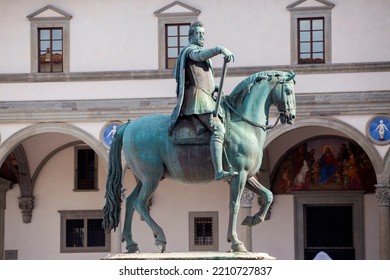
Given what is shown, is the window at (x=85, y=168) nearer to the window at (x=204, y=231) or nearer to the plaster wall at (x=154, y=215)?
the plaster wall at (x=154, y=215)

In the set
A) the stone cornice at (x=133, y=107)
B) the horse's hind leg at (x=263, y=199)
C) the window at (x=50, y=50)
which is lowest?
the horse's hind leg at (x=263, y=199)

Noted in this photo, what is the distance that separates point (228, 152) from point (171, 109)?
61.6ft

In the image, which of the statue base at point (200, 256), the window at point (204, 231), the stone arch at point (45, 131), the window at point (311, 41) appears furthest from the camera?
the window at point (204, 231)

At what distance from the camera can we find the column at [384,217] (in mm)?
33312

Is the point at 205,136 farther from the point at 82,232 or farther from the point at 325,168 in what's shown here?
the point at 82,232

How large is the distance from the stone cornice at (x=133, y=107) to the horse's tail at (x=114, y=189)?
17343mm

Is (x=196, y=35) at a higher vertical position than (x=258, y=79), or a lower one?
higher

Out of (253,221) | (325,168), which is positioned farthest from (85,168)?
(253,221)

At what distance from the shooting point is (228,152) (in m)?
15.2

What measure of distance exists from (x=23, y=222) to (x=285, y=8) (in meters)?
9.41

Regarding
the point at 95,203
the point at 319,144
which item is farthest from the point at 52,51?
the point at 319,144

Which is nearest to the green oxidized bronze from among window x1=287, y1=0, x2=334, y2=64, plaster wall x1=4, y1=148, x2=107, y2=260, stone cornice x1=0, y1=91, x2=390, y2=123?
stone cornice x1=0, y1=91, x2=390, y2=123

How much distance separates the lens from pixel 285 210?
3694 cm

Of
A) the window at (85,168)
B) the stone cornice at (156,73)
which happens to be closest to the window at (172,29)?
the stone cornice at (156,73)
